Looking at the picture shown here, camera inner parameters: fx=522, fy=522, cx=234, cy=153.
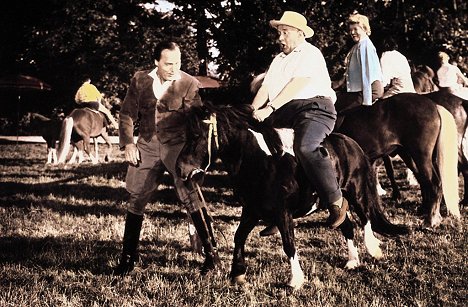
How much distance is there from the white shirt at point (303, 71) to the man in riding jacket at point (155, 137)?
0.77 m

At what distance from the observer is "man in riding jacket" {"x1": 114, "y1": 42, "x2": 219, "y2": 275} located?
487 centimetres

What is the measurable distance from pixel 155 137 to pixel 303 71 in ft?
4.99

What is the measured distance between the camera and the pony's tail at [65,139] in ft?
51.6

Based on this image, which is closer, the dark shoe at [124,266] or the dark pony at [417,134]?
the dark shoe at [124,266]

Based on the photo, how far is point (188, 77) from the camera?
5.08 meters

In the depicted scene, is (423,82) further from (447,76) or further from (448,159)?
(448,159)

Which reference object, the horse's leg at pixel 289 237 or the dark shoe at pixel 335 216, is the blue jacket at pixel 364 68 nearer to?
the dark shoe at pixel 335 216

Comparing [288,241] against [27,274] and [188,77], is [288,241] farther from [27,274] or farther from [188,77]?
[27,274]

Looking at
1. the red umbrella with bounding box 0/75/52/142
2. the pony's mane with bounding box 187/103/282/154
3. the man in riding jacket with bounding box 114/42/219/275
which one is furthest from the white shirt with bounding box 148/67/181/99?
the red umbrella with bounding box 0/75/52/142

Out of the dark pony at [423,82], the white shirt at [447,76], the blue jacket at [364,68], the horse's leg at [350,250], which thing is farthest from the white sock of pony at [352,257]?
the white shirt at [447,76]

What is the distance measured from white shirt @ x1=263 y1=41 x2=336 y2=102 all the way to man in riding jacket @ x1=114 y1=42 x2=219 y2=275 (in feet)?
2.54

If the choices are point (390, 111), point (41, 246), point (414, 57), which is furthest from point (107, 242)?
point (414, 57)

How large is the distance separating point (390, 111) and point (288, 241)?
3.44 meters

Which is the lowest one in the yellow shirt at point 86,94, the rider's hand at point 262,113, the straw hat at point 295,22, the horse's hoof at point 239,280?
the yellow shirt at point 86,94
